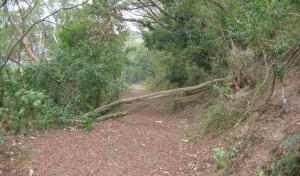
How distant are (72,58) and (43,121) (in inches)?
142

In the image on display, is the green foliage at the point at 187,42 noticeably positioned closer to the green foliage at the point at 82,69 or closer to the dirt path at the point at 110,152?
the green foliage at the point at 82,69

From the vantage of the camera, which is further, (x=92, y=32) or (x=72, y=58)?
(x=92, y=32)

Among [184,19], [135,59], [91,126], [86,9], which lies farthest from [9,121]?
[135,59]

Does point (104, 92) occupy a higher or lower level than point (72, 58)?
lower

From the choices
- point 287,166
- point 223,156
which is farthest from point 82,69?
point 287,166

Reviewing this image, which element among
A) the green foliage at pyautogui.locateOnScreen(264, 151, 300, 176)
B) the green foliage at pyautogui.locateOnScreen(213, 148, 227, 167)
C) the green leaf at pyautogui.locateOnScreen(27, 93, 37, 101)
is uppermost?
the green leaf at pyautogui.locateOnScreen(27, 93, 37, 101)

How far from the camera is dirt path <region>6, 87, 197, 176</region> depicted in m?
5.30

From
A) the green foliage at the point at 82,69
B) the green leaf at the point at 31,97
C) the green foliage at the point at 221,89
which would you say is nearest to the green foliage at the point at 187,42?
the green foliage at the point at 82,69

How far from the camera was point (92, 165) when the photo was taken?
5.56 m

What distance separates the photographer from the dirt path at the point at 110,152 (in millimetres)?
5301

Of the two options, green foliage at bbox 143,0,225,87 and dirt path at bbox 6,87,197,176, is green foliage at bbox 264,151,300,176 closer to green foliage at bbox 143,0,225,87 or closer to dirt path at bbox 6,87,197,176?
dirt path at bbox 6,87,197,176

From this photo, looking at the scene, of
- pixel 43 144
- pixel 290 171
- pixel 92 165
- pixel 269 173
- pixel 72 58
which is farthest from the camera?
pixel 72 58

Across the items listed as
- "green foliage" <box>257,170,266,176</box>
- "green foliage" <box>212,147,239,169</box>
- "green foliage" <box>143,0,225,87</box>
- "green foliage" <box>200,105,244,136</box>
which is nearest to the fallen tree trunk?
"green foliage" <box>143,0,225,87</box>

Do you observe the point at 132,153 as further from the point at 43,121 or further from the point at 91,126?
the point at 43,121
